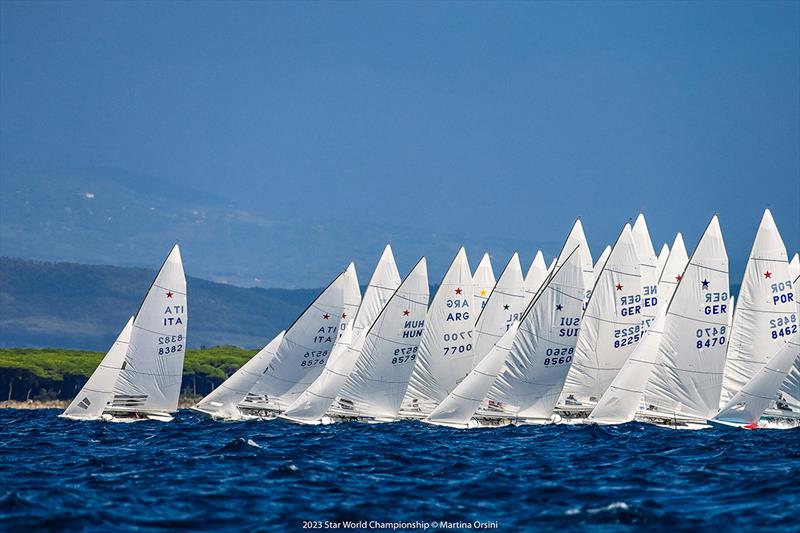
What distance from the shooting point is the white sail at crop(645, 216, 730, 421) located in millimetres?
73750

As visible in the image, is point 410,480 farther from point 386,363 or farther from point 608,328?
point 608,328

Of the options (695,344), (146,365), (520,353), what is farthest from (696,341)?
(146,365)

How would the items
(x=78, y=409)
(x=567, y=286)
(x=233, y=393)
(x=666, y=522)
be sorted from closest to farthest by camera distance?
(x=666, y=522) → (x=567, y=286) → (x=78, y=409) → (x=233, y=393)

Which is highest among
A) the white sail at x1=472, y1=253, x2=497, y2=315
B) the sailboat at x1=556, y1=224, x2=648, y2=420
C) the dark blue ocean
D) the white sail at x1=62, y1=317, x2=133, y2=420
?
the white sail at x1=472, y1=253, x2=497, y2=315

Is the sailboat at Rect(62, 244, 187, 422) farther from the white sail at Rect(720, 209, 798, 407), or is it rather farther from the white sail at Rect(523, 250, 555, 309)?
the white sail at Rect(720, 209, 798, 407)

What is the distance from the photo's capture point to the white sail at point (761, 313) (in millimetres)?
77062

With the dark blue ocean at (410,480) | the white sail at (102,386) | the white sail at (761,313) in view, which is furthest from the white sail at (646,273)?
the white sail at (102,386)

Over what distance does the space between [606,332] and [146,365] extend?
2650cm

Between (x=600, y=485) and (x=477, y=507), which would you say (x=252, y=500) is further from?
(x=600, y=485)

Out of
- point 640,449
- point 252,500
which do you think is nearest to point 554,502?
point 252,500

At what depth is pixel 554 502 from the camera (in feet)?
137

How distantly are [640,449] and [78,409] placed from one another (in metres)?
36.7

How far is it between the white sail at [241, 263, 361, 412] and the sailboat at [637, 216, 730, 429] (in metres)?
23.0

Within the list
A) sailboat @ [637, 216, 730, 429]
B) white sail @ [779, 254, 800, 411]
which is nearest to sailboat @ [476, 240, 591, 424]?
sailboat @ [637, 216, 730, 429]
